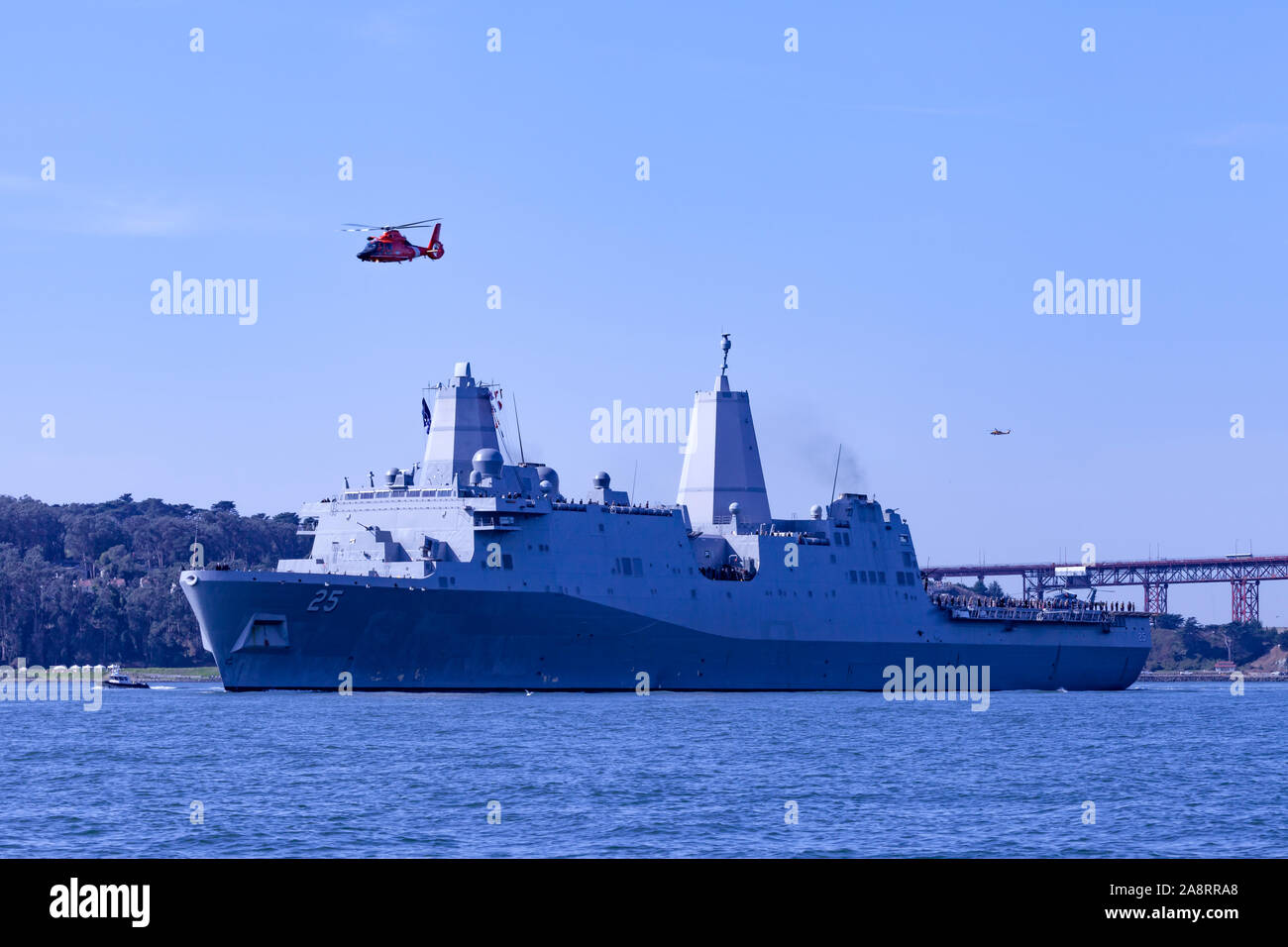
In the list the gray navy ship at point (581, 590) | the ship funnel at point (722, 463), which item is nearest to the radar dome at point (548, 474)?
the gray navy ship at point (581, 590)

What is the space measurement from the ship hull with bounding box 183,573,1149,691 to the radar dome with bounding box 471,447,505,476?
459 cm

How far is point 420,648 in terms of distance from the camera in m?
52.7

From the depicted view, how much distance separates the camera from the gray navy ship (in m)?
51.4

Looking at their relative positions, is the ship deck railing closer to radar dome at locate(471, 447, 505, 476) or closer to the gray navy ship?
the gray navy ship

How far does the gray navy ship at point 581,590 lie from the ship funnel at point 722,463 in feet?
0.27

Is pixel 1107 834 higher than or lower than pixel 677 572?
lower

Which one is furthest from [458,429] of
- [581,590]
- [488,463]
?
[581,590]

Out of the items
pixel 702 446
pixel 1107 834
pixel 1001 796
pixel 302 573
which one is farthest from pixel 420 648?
pixel 1107 834

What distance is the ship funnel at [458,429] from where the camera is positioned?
58656mm

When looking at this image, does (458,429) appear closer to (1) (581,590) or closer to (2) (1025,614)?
(1) (581,590)

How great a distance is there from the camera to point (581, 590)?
55.2 meters
